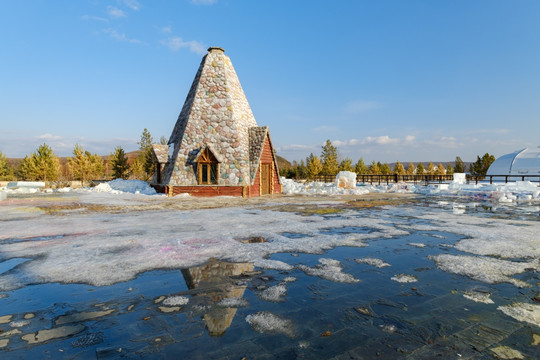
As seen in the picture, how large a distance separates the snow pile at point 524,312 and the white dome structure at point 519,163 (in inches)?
1833

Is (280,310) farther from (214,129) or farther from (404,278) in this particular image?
(214,129)

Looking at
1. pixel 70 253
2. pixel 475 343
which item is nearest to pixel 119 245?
pixel 70 253

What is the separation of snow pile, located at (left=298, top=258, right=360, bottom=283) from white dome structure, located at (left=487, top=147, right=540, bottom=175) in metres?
46.5

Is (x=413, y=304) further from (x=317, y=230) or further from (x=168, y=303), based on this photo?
(x=317, y=230)

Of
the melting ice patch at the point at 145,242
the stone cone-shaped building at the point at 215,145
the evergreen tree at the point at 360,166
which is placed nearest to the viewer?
the melting ice patch at the point at 145,242

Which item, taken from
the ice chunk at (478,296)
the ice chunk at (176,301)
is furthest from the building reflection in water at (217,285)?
the ice chunk at (478,296)

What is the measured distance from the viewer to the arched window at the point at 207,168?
1831 centimetres

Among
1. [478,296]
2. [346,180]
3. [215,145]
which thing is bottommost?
[478,296]

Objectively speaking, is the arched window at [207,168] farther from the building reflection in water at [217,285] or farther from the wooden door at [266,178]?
the building reflection in water at [217,285]

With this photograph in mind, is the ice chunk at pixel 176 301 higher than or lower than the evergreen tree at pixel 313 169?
lower

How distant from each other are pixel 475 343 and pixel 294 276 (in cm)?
210

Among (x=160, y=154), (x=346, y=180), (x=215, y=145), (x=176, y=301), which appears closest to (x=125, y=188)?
(x=160, y=154)

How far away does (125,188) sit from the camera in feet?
74.5

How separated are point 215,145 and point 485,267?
1611 cm
